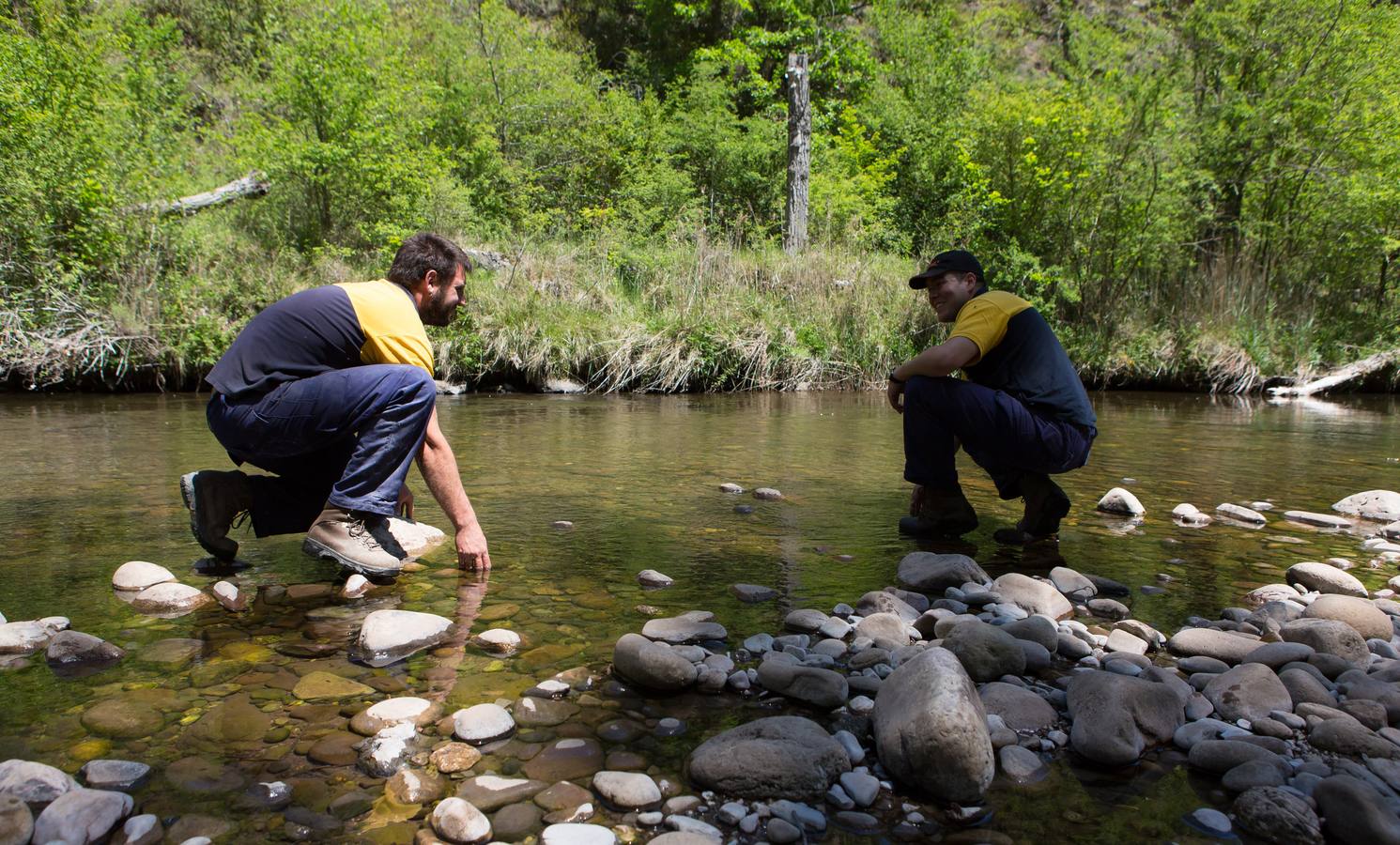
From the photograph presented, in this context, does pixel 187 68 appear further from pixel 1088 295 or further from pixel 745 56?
pixel 1088 295

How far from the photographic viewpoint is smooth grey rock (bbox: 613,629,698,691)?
231cm

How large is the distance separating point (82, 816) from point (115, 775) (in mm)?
211

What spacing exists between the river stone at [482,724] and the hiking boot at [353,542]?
1.21 m

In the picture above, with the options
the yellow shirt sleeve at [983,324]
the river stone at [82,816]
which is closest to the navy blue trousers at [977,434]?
the yellow shirt sleeve at [983,324]

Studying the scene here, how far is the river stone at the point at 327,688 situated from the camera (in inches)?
88.4

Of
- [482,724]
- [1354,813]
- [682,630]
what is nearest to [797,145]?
[682,630]

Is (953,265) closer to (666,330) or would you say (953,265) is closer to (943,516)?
(943,516)

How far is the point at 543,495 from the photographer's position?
15.9ft

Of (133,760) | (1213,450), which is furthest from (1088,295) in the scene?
(133,760)

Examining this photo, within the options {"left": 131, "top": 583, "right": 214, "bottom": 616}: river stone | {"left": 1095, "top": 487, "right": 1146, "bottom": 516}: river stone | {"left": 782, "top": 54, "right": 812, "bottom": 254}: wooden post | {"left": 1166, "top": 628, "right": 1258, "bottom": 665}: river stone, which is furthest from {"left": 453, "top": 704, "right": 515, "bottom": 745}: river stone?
{"left": 782, "top": 54, "right": 812, "bottom": 254}: wooden post

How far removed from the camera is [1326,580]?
322 centimetres

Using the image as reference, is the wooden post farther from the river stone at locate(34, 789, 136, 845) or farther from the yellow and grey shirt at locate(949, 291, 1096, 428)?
the river stone at locate(34, 789, 136, 845)

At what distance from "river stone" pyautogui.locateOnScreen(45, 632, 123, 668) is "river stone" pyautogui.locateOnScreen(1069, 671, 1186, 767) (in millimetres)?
2582

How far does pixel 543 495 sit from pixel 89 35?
1367 cm
